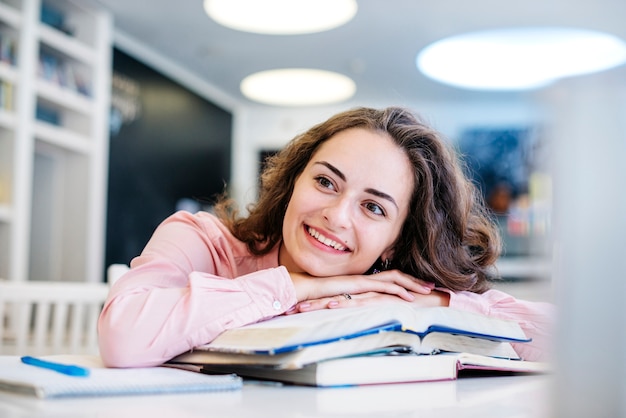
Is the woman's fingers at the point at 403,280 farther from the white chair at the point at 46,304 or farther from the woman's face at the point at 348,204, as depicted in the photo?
the white chair at the point at 46,304

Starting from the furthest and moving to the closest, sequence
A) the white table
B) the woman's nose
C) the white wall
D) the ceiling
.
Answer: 1. the white wall
2. the ceiling
3. the woman's nose
4. the white table

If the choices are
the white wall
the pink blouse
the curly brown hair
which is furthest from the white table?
the white wall

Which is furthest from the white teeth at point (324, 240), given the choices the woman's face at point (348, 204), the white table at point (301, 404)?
the white table at point (301, 404)

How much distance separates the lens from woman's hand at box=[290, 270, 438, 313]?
1.25m

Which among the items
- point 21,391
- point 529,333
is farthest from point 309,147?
point 21,391

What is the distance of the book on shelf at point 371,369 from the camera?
0.85 m

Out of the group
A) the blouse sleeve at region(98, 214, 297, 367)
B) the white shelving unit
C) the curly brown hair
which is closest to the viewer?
the blouse sleeve at region(98, 214, 297, 367)

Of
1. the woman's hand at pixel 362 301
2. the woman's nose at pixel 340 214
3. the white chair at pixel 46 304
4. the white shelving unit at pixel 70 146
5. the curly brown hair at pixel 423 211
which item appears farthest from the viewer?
the white shelving unit at pixel 70 146

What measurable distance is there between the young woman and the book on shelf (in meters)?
0.12

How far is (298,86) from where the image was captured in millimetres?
6207

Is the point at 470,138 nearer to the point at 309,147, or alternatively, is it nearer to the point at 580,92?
the point at 309,147

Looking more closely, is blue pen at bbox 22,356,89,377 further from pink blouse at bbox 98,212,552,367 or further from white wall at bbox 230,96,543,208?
white wall at bbox 230,96,543,208

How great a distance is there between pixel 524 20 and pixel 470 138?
2.84 metres

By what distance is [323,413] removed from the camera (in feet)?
2.15
